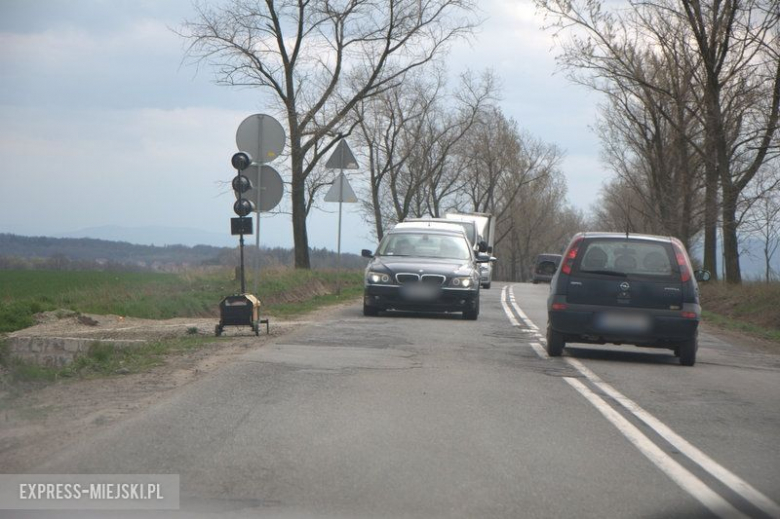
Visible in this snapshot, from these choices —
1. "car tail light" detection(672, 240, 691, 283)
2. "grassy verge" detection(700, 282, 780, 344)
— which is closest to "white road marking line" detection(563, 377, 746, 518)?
"car tail light" detection(672, 240, 691, 283)

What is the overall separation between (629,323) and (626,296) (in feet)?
1.10

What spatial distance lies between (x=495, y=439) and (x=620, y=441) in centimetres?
90

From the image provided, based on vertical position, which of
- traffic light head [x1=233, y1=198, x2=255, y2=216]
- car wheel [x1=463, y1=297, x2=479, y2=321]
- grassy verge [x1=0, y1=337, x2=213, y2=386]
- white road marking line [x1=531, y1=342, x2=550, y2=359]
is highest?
traffic light head [x1=233, y1=198, x2=255, y2=216]

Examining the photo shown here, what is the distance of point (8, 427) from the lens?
6.98 m

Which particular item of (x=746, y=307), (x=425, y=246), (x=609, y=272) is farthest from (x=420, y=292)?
(x=746, y=307)

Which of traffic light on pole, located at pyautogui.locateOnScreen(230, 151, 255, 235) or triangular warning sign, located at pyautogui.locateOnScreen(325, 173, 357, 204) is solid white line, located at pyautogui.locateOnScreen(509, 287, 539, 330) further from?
traffic light on pole, located at pyautogui.locateOnScreen(230, 151, 255, 235)

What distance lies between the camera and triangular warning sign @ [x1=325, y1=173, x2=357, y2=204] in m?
24.4

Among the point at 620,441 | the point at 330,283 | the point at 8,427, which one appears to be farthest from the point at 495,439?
the point at 330,283

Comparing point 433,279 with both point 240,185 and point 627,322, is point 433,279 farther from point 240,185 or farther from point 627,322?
point 627,322

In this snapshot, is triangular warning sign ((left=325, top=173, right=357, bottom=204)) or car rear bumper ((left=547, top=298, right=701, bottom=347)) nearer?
car rear bumper ((left=547, top=298, right=701, bottom=347))

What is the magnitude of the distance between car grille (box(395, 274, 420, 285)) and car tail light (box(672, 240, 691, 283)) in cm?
598

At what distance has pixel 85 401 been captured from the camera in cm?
806

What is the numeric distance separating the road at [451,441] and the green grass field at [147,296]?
5.57 meters

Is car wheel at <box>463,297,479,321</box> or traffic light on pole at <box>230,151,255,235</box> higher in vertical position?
traffic light on pole at <box>230,151,255,235</box>
